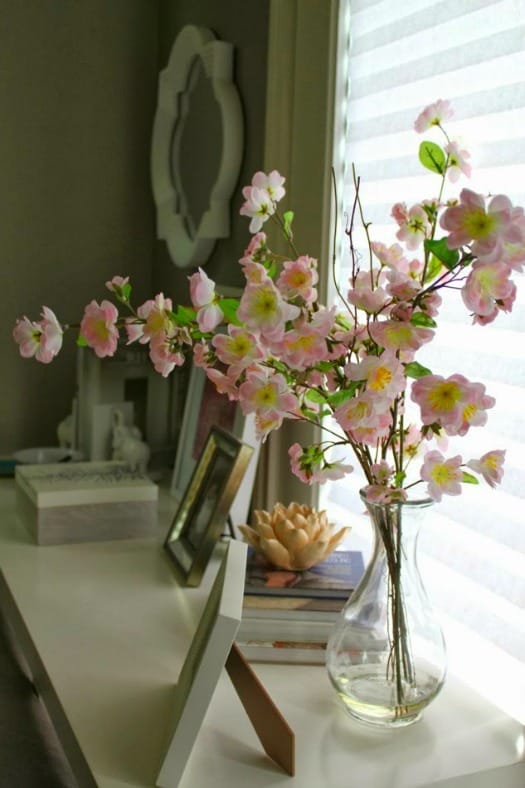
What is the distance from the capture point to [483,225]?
0.69 meters

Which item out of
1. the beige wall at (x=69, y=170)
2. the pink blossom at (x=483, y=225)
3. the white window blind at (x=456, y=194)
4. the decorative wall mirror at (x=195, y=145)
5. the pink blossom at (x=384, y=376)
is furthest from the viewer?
the beige wall at (x=69, y=170)

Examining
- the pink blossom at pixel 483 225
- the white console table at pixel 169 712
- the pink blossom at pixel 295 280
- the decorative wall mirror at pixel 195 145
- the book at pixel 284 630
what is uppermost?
the decorative wall mirror at pixel 195 145

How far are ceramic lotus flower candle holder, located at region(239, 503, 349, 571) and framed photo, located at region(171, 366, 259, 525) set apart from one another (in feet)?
1.11

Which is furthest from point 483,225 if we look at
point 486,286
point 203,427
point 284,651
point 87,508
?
point 203,427

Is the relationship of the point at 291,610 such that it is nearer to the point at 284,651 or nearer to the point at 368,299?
the point at 284,651

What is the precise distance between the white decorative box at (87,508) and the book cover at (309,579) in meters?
0.41

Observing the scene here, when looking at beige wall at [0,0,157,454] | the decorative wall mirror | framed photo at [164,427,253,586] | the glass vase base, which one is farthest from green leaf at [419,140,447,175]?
beige wall at [0,0,157,454]

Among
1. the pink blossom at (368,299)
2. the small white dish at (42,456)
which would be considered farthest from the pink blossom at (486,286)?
the small white dish at (42,456)

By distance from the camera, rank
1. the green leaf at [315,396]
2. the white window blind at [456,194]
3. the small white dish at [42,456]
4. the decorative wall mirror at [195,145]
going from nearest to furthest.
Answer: the green leaf at [315,396], the white window blind at [456,194], the decorative wall mirror at [195,145], the small white dish at [42,456]

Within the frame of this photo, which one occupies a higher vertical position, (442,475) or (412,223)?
(412,223)

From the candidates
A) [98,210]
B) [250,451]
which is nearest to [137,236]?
[98,210]

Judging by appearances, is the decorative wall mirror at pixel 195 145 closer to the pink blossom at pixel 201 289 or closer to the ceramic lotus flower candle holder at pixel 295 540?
the ceramic lotus flower candle holder at pixel 295 540

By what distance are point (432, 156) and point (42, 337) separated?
39 cm

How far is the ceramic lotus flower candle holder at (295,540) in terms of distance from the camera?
123cm
